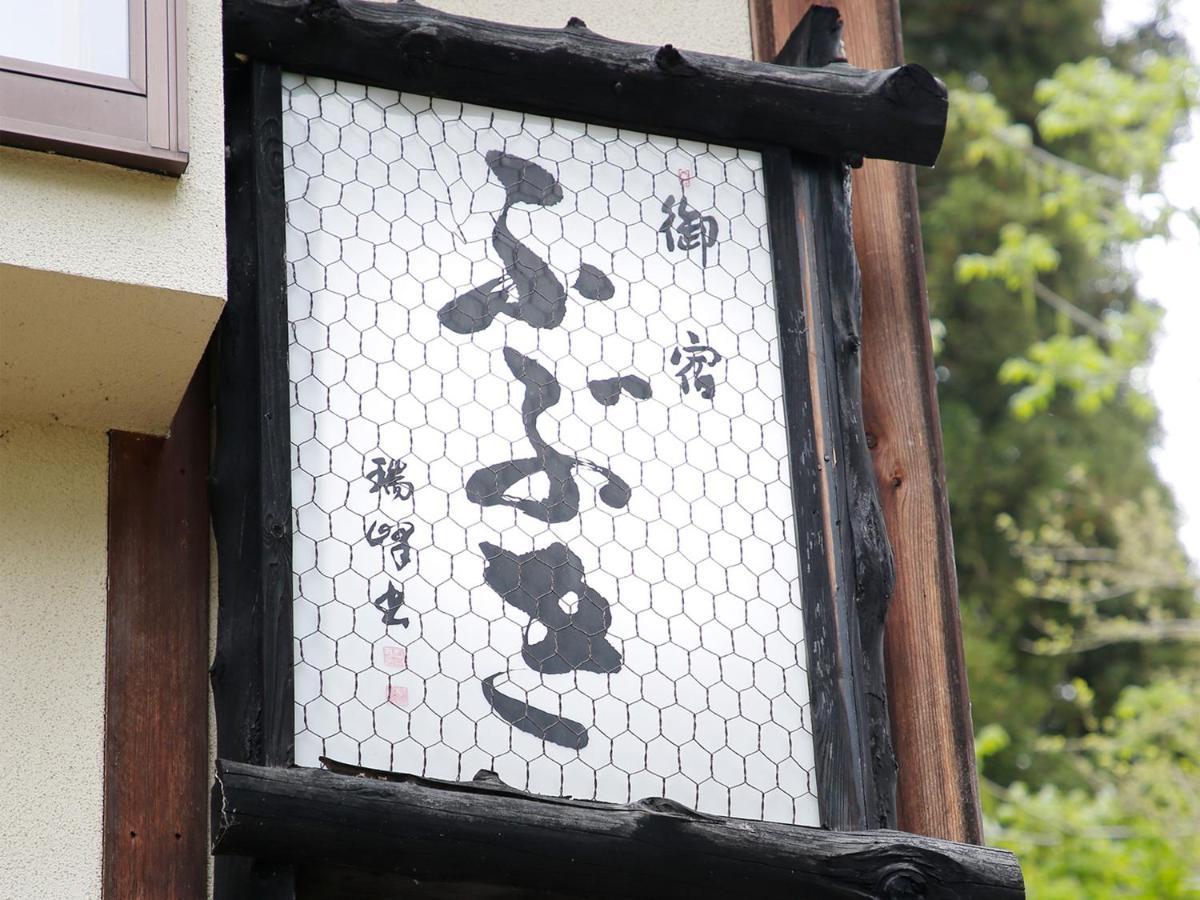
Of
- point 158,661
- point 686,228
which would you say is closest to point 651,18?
point 686,228

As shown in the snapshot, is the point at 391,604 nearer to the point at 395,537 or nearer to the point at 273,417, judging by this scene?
the point at 395,537

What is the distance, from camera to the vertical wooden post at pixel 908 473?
374cm

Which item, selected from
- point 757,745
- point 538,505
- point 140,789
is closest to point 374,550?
point 538,505

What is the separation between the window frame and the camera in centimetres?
308

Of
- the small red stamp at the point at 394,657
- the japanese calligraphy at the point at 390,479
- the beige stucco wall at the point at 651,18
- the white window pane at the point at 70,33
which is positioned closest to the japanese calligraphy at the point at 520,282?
the japanese calligraphy at the point at 390,479

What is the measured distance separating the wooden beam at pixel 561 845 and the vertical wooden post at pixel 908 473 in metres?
0.53

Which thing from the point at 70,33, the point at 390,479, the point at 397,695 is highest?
the point at 70,33

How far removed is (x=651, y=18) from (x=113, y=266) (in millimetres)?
1753

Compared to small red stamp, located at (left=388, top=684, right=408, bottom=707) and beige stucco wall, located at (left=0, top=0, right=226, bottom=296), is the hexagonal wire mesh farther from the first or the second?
beige stucco wall, located at (left=0, top=0, right=226, bottom=296)

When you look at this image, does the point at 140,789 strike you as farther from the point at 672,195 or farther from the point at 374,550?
the point at 672,195

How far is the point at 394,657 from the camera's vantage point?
3143 millimetres

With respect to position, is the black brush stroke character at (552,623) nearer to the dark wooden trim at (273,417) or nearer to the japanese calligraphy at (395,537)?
the japanese calligraphy at (395,537)

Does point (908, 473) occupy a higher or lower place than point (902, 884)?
higher

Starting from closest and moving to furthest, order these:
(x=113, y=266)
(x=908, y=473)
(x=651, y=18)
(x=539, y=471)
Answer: (x=113, y=266)
(x=539, y=471)
(x=908, y=473)
(x=651, y=18)
